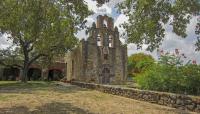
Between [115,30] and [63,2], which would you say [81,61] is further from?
[63,2]

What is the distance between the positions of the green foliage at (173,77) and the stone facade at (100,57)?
2672 cm

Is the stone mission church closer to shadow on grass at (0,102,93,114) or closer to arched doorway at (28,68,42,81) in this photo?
arched doorway at (28,68,42,81)

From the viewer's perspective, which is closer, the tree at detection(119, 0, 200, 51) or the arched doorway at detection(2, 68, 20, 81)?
the tree at detection(119, 0, 200, 51)

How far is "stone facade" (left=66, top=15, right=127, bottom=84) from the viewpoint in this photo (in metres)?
44.5

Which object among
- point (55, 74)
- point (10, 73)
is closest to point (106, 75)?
point (55, 74)

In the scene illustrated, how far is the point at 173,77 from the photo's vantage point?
632 inches

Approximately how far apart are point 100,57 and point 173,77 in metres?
29.8

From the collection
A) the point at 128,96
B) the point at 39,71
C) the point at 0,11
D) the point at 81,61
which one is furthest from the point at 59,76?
the point at 0,11

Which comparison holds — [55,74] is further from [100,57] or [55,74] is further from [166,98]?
[166,98]

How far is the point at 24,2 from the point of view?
46.3ft

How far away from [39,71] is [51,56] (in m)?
17.5

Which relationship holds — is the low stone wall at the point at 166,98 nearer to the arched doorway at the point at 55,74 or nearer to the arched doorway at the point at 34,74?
the arched doorway at the point at 34,74

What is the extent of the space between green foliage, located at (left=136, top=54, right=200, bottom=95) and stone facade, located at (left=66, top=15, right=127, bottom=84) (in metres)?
26.7

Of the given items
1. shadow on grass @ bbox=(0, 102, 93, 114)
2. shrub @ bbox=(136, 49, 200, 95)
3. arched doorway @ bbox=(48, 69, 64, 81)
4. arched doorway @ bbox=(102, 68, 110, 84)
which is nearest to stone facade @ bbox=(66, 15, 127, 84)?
arched doorway @ bbox=(102, 68, 110, 84)
